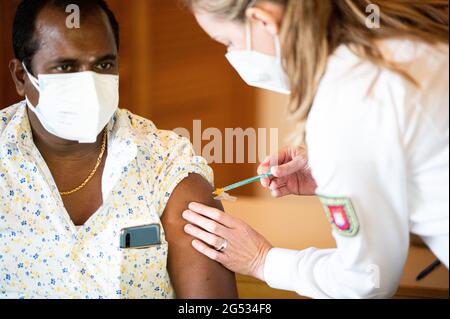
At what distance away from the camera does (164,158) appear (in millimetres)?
1688

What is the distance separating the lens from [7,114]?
172cm

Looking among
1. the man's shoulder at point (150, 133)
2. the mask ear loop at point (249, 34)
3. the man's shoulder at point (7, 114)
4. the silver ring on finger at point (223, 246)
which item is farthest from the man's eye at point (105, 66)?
the silver ring on finger at point (223, 246)

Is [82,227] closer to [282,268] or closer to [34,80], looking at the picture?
[34,80]

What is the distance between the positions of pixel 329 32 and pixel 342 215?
348 mm

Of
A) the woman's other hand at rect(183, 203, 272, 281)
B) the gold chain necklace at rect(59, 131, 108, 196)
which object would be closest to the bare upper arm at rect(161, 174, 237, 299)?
the woman's other hand at rect(183, 203, 272, 281)

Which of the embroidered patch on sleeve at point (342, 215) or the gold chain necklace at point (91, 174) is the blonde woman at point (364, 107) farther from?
the gold chain necklace at point (91, 174)

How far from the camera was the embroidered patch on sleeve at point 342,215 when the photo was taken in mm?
1290

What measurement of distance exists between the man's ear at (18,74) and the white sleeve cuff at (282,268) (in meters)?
0.71

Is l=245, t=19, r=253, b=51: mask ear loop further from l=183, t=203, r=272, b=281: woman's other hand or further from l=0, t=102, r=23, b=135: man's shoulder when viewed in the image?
l=0, t=102, r=23, b=135: man's shoulder

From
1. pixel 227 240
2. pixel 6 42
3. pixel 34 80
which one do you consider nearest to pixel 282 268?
pixel 227 240

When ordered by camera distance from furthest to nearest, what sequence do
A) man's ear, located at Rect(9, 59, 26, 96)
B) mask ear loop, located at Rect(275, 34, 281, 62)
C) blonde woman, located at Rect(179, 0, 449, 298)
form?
man's ear, located at Rect(9, 59, 26, 96)
mask ear loop, located at Rect(275, 34, 281, 62)
blonde woman, located at Rect(179, 0, 449, 298)

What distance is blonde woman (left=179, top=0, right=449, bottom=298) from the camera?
4.05 ft

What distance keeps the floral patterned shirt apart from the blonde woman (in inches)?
15.1

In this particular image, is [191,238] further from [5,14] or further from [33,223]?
[5,14]
